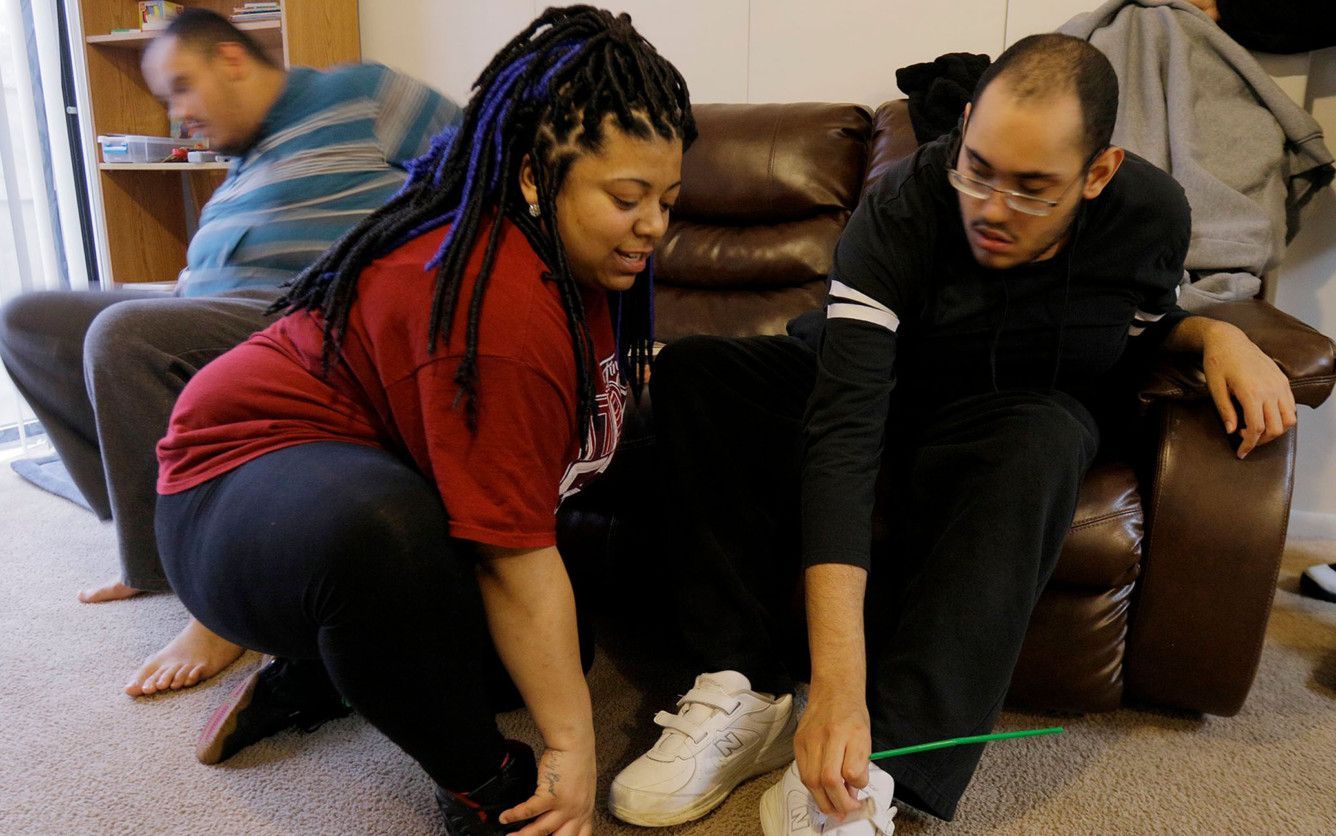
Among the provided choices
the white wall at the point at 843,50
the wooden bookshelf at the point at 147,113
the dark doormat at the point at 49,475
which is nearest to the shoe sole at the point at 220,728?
the dark doormat at the point at 49,475

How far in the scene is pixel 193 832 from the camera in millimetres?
1031

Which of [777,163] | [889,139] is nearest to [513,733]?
[777,163]

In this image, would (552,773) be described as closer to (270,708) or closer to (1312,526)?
(270,708)

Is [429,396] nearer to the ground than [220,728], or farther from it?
farther from it

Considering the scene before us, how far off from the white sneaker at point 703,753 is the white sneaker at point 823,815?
0.11 m

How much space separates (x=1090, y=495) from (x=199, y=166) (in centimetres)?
259

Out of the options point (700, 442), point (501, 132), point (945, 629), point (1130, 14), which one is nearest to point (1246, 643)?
point (945, 629)

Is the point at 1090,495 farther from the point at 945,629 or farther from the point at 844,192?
the point at 844,192

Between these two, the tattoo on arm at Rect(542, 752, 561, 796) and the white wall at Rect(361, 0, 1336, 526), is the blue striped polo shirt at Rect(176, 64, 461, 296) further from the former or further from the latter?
the tattoo on arm at Rect(542, 752, 561, 796)

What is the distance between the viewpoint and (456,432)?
2.64 ft

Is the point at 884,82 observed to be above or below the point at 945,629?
above

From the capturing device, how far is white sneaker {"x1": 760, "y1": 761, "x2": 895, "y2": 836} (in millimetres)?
864

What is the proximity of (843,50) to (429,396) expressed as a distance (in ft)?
5.63

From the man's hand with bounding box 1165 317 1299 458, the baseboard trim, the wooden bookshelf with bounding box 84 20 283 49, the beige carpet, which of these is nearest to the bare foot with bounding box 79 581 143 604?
the beige carpet
